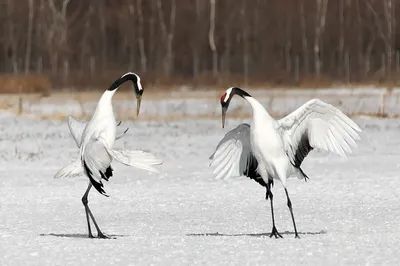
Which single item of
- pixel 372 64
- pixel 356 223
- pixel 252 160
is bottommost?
pixel 372 64

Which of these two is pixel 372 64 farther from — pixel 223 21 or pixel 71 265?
pixel 71 265

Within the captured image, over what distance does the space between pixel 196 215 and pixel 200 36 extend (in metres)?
40.4

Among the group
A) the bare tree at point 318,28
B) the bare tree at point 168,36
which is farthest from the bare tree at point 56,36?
the bare tree at point 318,28

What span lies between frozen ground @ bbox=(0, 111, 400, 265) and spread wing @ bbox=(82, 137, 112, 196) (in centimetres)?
55

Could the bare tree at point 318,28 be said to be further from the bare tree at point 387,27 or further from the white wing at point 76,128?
the white wing at point 76,128

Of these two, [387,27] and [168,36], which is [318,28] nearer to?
[387,27]

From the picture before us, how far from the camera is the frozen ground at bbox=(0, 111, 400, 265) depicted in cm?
884

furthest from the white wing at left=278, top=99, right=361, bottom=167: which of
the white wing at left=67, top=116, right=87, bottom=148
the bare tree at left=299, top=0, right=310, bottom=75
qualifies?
the bare tree at left=299, top=0, right=310, bottom=75

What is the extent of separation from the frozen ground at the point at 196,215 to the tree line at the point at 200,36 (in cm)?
3169

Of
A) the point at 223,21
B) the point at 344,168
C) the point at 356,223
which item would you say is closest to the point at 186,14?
the point at 223,21

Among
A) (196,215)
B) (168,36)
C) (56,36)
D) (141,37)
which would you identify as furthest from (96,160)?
(141,37)

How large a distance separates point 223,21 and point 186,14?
1.73m

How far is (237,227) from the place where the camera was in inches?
416

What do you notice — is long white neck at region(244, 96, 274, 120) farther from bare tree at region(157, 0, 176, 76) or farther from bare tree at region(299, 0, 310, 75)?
bare tree at region(299, 0, 310, 75)
